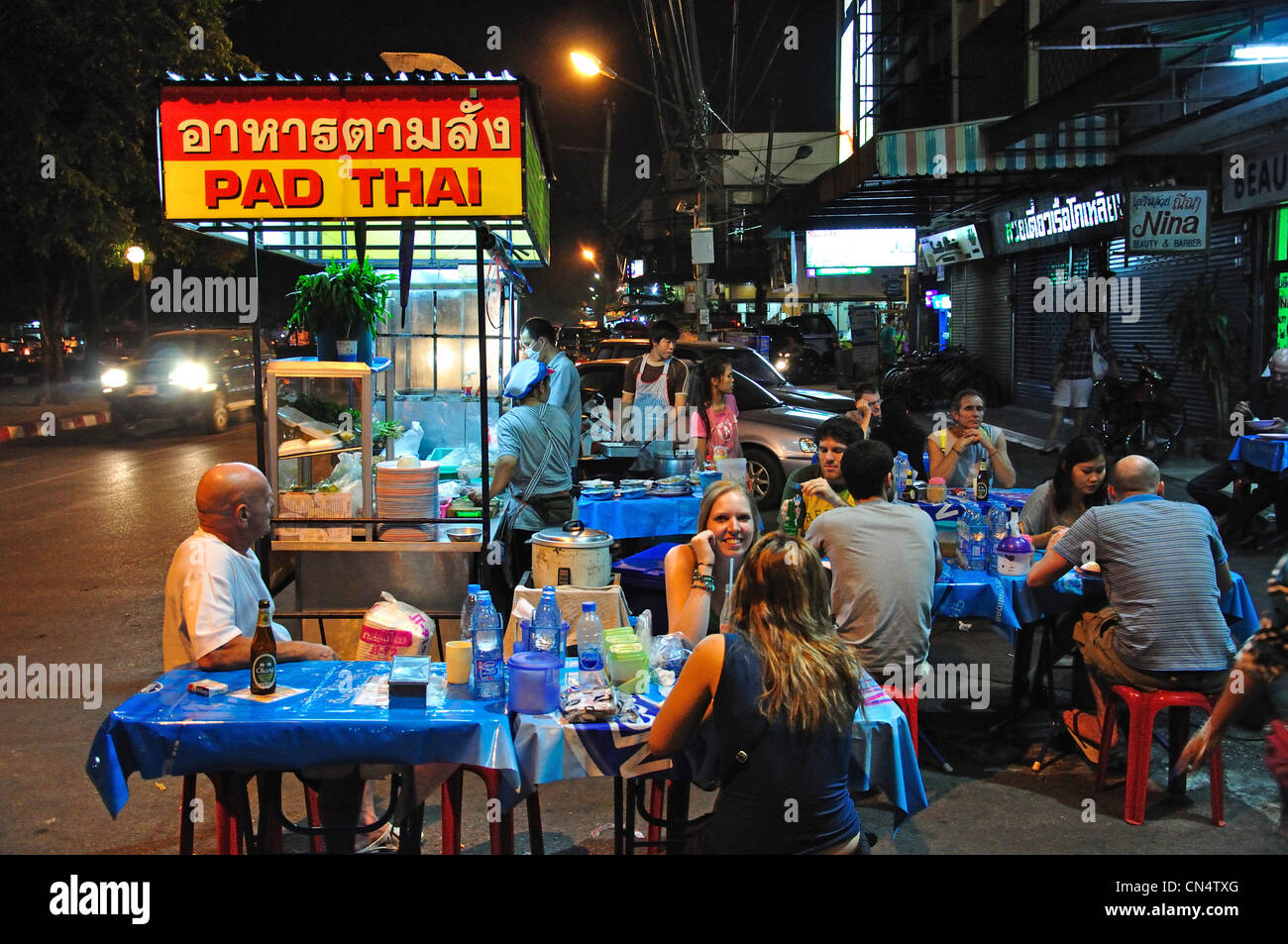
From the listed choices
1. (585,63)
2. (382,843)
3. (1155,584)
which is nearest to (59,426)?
(585,63)

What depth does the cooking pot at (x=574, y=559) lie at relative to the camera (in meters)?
5.73

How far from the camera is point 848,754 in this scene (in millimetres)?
3283

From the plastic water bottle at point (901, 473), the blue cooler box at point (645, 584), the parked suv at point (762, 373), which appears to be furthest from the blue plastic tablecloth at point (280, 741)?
the parked suv at point (762, 373)

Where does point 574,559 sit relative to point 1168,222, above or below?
below

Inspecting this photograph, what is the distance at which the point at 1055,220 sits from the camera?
19578 mm

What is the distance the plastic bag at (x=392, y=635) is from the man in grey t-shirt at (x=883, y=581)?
5.85 ft

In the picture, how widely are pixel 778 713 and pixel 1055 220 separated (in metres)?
18.5

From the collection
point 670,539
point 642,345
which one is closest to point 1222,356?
point 642,345

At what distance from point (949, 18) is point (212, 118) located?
72.5 ft

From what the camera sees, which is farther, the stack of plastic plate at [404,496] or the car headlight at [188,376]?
the car headlight at [188,376]

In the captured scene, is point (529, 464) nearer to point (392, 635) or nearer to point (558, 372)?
point (558, 372)

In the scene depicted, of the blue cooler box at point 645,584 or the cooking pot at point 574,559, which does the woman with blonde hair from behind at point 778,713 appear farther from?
the blue cooler box at point 645,584

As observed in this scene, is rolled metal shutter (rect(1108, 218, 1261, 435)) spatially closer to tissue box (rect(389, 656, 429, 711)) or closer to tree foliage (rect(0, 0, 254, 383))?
tissue box (rect(389, 656, 429, 711))
